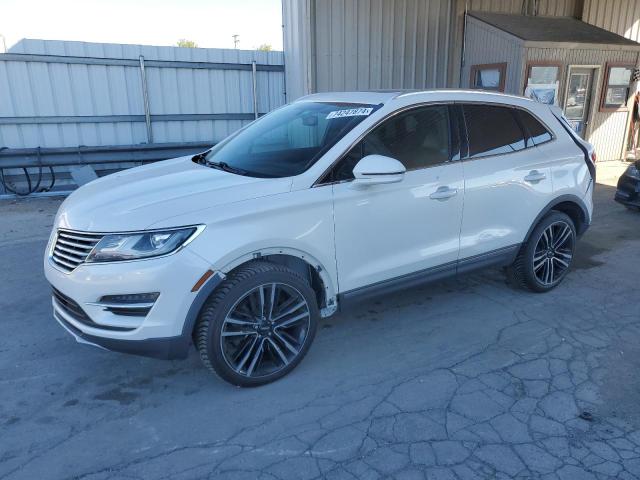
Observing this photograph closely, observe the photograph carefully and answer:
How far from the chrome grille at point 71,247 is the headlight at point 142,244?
109 mm

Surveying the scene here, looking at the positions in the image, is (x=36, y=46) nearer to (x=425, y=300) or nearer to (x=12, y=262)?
(x=12, y=262)

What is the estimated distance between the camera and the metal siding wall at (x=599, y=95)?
9305mm

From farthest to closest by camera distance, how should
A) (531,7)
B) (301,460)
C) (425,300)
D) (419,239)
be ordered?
A: (531,7) < (425,300) < (419,239) < (301,460)

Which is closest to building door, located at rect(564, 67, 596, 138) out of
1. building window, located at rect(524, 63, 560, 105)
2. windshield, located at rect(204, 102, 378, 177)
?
building window, located at rect(524, 63, 560, 105)

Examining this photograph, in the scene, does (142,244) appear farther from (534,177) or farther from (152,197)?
(534,177)

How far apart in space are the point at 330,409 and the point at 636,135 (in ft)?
41.7

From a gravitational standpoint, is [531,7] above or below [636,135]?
above

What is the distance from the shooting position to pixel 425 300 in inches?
184

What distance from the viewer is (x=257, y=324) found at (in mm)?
3201

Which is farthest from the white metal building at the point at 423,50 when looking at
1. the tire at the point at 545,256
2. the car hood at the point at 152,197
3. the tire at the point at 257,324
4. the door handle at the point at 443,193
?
the tire at the point at 257,324

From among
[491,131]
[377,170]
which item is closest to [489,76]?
[491,131]

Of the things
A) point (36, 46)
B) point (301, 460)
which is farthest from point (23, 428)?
point (36, 46)

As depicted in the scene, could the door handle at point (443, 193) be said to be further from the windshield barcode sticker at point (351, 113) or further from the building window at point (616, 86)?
the building window at point (616, 86)

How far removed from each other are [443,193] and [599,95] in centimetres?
894
